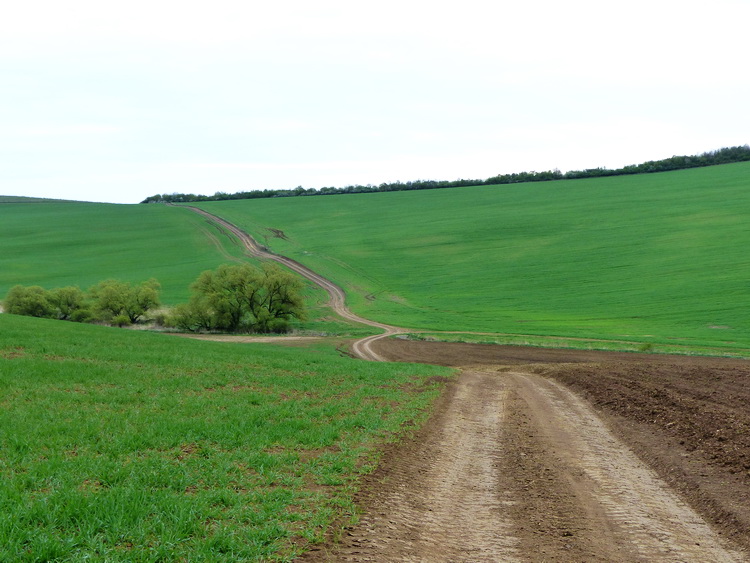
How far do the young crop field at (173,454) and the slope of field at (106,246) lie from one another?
208 feet

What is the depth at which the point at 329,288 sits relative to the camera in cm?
8544

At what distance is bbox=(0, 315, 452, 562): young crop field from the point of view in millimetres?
6777

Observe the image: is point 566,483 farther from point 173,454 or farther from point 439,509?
point 173,454

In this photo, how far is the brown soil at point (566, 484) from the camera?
742cm

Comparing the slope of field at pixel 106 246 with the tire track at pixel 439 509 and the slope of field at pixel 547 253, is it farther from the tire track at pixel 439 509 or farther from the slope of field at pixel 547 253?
the tire track at pixel 439 509

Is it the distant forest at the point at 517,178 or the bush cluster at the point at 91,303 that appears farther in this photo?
the distant forest at the point at 517,178

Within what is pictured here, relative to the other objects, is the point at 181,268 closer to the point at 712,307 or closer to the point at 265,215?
the point at 265,215

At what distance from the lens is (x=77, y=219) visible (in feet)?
441

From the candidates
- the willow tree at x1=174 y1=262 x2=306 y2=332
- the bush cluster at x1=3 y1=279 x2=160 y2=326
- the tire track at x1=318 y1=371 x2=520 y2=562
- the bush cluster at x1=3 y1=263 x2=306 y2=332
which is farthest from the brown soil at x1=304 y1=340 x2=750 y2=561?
the bush cluster at x1=3 y1=279 x2=160 y2=326

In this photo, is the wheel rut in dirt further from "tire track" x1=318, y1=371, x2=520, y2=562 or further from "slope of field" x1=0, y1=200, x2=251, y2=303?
"slope of field" x1=0, y1=200, x2=251, y2=303

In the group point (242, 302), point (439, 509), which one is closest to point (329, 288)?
point (242, 302)

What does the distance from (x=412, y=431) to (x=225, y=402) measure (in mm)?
5845

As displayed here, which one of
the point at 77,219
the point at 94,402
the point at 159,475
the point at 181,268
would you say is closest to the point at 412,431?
the point at 159,475

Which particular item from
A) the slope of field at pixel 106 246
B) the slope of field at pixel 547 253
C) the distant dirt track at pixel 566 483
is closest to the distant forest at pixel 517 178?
the slope of field at pixel 547 253
